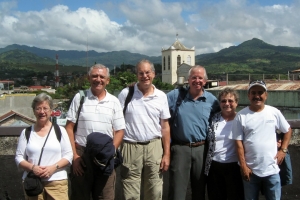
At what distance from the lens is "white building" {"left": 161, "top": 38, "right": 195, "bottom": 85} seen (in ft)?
281

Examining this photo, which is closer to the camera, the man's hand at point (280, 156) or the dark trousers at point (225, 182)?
the man's hand at point (280, 156)

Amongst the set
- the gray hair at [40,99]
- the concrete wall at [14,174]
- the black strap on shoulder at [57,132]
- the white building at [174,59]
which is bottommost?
the concrete wall at [14,174]

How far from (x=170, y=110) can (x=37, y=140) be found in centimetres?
133

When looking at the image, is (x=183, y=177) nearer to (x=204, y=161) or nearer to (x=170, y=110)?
(x=204, y=161)

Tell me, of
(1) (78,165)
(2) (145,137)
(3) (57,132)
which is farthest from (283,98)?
(3) (57,132)

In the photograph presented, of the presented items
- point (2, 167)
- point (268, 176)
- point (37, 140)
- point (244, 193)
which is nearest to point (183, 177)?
point (244, 193)

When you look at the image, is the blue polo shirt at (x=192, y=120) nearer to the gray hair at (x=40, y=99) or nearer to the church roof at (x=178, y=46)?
the gray hair at (x=40, y=99)

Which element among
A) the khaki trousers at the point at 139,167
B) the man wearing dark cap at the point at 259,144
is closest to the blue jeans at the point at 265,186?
the man wearing dark cap at the point at 259,144

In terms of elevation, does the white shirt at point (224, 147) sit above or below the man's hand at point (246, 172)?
above

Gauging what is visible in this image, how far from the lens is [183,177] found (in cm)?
338

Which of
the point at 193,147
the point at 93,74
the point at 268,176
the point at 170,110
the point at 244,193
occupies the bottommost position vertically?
the point at 244,193

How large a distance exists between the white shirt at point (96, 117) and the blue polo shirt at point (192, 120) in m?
0.59

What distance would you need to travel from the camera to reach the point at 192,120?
334cm

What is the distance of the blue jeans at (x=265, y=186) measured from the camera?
3.07m
